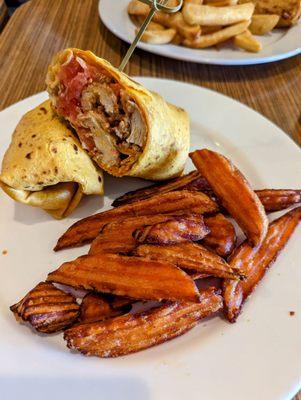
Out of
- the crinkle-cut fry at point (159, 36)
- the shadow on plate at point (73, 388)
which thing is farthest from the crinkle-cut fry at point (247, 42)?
the shadow on plate at point (73, 388)

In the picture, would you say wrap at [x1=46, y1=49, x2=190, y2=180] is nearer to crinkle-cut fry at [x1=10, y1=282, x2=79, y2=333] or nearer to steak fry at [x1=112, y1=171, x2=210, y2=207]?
steak fry at [x1=112, y1=171, x2=210, y2=207]

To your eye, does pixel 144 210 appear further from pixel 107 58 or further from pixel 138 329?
pixel 107 58

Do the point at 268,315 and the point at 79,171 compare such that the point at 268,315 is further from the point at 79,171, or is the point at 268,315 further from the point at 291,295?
the point at 79,171

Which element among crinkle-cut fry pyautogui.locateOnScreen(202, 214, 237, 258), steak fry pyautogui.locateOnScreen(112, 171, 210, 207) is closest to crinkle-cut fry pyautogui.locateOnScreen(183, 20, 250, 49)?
steak fry pyautogui.locateOnScreen(112, 171, 210, 207)

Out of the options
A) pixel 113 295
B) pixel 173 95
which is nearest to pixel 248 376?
pixel 113 295

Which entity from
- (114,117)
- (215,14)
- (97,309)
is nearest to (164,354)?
(97,309)

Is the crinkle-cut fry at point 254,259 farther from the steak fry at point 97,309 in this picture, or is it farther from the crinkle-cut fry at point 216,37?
the crinkle-cut fry at point 216,37
